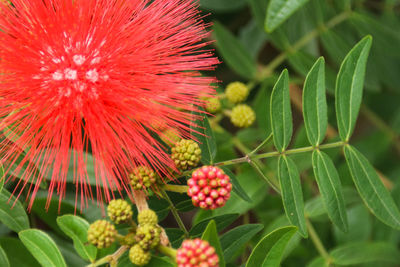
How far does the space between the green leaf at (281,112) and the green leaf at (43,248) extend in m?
0.95

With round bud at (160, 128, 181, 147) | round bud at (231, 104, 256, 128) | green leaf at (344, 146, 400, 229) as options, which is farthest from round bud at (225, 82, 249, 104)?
green leaf at (344, 146, 400, 229)

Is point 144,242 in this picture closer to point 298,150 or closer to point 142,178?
point 142,178

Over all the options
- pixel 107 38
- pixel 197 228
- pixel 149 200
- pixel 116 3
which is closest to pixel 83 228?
pixel 149 200

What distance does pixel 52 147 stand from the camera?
212 centimetres

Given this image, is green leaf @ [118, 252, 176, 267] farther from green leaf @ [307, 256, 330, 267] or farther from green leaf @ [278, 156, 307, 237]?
green leaf @ [307, 256, 330, 267]

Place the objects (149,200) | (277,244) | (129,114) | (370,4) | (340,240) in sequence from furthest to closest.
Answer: (370,4)
(340,240)
(149,200)
(129,114)
(277,244)

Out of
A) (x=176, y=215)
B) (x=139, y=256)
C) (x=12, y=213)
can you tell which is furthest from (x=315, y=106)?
(x=12, y=213)

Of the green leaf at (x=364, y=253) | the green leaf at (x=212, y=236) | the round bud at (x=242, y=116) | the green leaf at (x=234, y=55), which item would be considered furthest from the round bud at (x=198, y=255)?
the green leaf at (x=234, y=55)

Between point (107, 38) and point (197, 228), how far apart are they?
0.85 meters

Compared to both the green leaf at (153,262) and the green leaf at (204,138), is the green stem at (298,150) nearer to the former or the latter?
the green leaf at (204,138)

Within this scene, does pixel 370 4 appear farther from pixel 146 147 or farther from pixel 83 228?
pixel 83 228

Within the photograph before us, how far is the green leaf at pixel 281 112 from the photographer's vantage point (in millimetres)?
2029

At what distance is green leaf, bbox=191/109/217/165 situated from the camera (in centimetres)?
210

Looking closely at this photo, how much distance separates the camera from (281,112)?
6.82 ft
